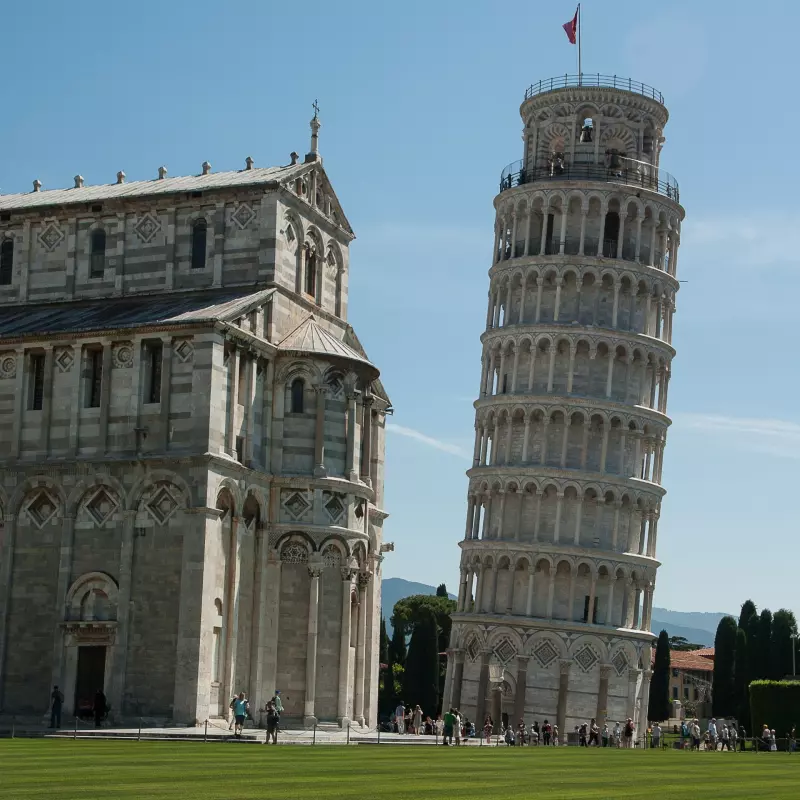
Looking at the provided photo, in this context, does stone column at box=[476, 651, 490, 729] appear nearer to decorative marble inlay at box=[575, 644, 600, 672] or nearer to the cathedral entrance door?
decorative marble inlay at box=[575, 644, 600, 672]

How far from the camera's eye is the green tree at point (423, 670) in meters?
109

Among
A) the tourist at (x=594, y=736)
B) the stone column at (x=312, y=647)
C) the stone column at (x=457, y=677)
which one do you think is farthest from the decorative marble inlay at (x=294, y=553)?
the stone column at (x=457, y=677)

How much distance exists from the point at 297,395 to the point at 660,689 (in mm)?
69312

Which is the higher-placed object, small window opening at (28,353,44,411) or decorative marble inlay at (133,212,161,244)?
decorative marble inlay at (133,212,161,244)

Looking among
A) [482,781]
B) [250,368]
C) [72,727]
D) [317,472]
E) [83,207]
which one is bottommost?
[72,727]

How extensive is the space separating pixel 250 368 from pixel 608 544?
42811mm

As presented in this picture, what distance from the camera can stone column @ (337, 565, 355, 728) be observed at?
58.0 meters

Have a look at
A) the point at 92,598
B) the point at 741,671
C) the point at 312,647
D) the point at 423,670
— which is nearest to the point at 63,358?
the point at 92,598

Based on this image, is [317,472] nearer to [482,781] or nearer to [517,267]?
[482,781]

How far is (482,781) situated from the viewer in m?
31.2

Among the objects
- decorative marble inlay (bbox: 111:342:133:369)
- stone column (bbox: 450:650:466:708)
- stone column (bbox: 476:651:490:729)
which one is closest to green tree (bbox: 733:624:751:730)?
stone column (bbox: 450:650:466:708)

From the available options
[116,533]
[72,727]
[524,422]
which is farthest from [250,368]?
[524,422]

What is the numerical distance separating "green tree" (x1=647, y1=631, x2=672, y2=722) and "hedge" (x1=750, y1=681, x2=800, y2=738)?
36.4m

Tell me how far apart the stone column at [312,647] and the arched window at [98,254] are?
14831 millimetres
